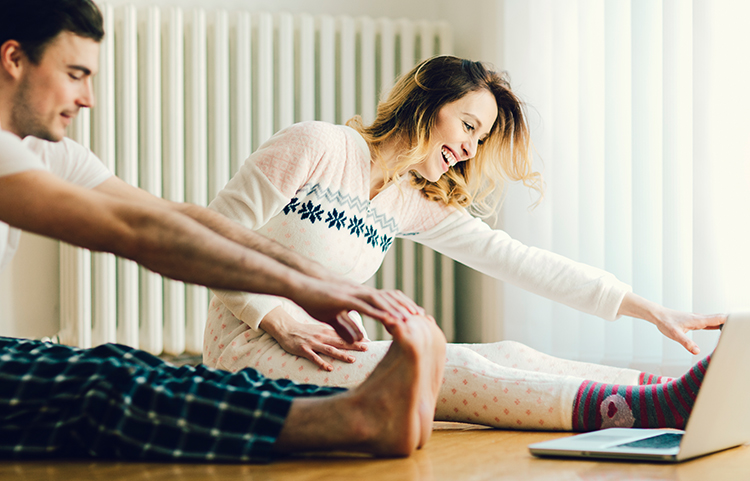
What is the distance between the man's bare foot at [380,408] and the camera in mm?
758

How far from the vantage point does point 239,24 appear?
2.43 meters

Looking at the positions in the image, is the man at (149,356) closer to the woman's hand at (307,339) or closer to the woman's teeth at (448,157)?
the woman's hand at (307,339)

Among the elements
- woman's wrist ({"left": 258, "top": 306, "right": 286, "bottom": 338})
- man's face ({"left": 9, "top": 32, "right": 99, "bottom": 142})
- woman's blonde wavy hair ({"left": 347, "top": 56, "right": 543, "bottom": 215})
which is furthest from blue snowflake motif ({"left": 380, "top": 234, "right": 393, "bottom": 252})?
man's face ({"left": 9, "top": 32, "right": 99, "bottom": 142})

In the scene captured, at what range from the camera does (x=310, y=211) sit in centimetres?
131

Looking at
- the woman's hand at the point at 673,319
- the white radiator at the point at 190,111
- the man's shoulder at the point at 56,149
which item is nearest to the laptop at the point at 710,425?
the woman's hand at the point at 673,319

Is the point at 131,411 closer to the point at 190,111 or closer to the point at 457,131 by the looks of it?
the point at 457,131

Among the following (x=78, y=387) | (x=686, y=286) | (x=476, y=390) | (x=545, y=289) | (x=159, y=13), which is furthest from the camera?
(x=159, y=13)

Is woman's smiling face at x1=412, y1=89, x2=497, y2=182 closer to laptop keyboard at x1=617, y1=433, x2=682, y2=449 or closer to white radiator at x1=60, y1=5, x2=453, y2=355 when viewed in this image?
laptop keyboard at x1=617, y1=433, x2=682, y2=449

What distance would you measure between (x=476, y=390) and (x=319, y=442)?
37 centimetres

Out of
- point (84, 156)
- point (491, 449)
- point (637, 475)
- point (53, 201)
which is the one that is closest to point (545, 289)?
point (491, 449)

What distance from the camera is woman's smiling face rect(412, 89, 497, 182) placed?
144 cm

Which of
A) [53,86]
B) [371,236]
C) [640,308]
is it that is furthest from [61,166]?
[640,308]

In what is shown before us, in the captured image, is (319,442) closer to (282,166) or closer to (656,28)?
(282,166)

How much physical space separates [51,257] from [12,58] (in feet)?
5.89
